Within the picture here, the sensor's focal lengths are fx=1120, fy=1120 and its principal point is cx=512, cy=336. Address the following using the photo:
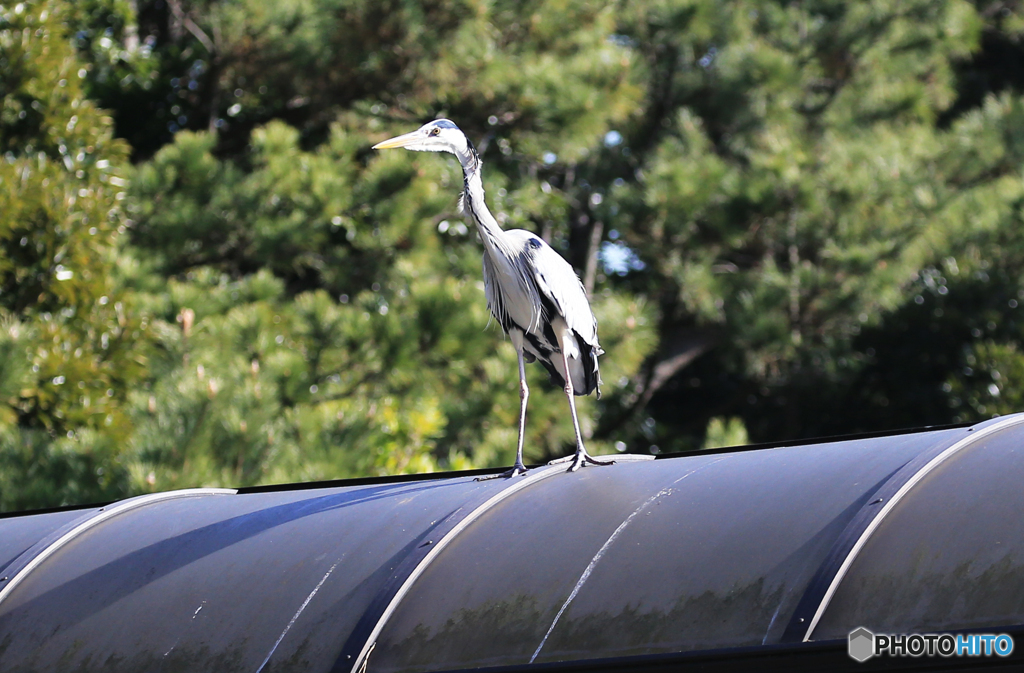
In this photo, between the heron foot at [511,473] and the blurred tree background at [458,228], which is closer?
the heron foot at [511,473]

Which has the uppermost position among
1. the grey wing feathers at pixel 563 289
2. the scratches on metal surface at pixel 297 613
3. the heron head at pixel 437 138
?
the heron head at pixel 437 138

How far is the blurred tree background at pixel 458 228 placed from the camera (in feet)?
24.1

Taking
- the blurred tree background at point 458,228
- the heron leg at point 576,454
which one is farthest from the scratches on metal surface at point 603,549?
the blurred tree background at point 458,228

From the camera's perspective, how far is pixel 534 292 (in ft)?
13.2

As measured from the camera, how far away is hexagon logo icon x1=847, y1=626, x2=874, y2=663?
2.49 metres

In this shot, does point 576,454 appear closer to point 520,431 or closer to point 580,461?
point 580,461

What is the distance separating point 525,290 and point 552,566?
1.15 m

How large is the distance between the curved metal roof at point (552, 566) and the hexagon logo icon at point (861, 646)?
0.05 metres

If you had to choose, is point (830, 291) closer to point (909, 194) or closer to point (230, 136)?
point (909, 194)

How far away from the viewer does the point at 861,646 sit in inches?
99.0

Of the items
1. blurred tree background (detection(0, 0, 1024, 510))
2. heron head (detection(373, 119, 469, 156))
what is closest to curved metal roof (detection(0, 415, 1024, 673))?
heron head (detection(373, 119, 469, 156))

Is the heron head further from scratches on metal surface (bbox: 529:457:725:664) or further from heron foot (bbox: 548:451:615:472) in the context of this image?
scratches on metal surface (bbox: 529:457:725:664)

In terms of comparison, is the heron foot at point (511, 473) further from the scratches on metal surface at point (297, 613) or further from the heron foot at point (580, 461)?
the scratches on metal surface at point (297, 613)

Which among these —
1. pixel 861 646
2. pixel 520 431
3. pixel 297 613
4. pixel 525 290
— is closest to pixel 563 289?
pixel 525 290
